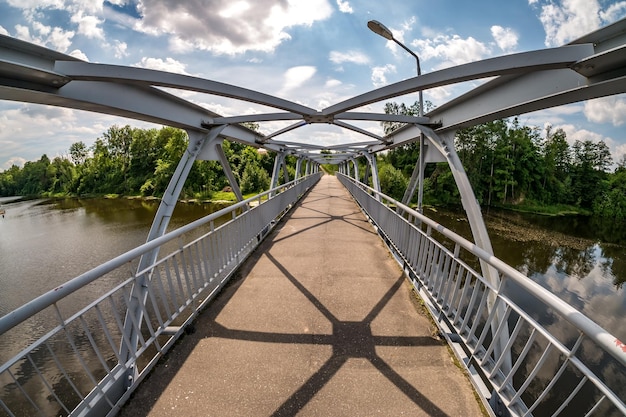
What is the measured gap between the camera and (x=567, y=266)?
54.8 feet

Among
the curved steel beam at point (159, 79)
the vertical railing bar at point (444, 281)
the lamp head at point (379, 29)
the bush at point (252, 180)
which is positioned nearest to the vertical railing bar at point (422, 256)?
the vertical railing bar at point (444, 281)

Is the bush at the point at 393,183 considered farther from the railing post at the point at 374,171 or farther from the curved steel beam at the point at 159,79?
the curved steel beam at the point at 159,79

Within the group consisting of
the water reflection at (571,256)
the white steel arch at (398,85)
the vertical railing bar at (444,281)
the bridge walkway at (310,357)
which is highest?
the white steel arch at (398,85)

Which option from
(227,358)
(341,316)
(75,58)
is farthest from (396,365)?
(75,58)

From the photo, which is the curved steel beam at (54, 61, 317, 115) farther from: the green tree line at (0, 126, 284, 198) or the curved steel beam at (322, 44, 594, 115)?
the green tree line at (0, 126, 284, 198)

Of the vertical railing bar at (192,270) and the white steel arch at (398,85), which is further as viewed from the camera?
the vertical railing bar at (192,270)

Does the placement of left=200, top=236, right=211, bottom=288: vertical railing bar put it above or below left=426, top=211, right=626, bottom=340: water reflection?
above

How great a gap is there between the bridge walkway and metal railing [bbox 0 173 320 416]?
9.5 inches

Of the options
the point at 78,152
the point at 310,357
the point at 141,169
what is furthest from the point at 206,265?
the point at 78,152

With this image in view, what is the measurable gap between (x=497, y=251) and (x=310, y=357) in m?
19.7

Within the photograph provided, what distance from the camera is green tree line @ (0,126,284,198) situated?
4183 centimetres

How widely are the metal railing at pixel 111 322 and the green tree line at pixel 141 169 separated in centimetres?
3135

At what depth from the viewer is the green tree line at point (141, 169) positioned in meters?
41.8

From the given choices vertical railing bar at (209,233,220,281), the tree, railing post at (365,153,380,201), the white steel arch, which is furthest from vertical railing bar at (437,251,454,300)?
the tree
